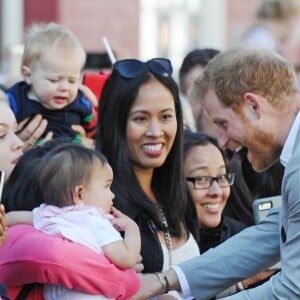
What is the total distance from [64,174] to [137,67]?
2.99 feet

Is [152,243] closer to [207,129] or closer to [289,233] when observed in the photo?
[289,233]

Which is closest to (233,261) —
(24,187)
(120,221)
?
(120,221)

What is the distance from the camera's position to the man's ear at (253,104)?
4.57 meters

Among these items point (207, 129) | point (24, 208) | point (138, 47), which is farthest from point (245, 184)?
point (138, 47)

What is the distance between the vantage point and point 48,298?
4.59m

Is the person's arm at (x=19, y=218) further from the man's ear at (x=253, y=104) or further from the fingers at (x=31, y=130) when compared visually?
the fingers at (x=31, y=130)

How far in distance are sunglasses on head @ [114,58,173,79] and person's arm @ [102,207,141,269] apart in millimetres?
769

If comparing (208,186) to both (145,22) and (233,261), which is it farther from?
(145,22)

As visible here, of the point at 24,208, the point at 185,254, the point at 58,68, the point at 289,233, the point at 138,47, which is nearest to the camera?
the point at 289,233

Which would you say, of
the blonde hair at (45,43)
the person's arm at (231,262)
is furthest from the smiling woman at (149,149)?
the blonde hair at (45,43)

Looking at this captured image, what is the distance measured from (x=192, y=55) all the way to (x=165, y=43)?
33.9ft

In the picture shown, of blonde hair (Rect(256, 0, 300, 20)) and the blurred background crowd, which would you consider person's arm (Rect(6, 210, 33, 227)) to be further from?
the blurred background crowd

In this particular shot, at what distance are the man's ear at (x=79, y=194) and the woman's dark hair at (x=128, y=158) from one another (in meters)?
0.50

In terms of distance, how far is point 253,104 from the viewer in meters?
4.59
